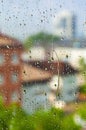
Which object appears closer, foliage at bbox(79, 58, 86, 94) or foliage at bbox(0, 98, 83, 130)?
foliage at bbox(79, 58, 86, 94)

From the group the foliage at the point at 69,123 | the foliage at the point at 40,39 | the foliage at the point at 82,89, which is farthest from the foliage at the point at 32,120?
the foliage at the point at 40,39

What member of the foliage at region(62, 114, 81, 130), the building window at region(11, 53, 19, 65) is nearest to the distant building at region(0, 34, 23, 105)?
the building window at region(11, 53, 19, 65)

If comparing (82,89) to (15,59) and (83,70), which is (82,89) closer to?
(83,70)

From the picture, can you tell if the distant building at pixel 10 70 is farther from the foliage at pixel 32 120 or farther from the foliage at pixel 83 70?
the foliage at pixel 83 70

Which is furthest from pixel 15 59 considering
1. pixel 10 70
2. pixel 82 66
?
pixel 82 66

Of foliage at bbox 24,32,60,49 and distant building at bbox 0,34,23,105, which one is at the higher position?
foliage at bbox 24,32,60,49

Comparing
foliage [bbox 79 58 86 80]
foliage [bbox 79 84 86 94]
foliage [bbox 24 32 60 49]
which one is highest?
foliage [bbox 24 32 60 49]

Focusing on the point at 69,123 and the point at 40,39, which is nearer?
the point at 40,39

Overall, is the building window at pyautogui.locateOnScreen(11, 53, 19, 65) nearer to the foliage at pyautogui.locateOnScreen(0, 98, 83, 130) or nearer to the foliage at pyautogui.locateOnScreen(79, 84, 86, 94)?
the foliage at pyautogui.locateOnScreen(0, 98, 83, 130)

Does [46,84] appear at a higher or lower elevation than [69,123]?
higher
